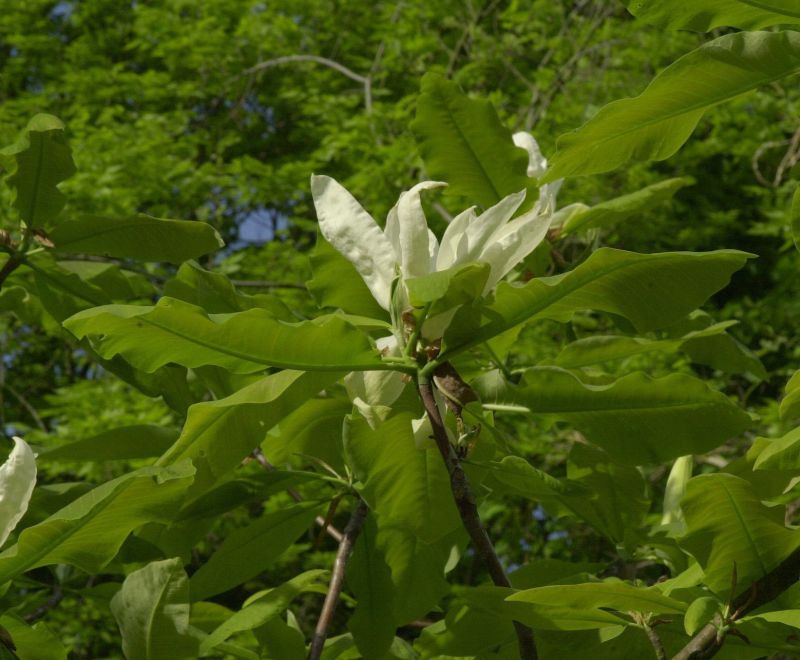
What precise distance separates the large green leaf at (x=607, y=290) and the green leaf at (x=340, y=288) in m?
0.15

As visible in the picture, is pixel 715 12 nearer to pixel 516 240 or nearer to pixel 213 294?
pixel 516 240

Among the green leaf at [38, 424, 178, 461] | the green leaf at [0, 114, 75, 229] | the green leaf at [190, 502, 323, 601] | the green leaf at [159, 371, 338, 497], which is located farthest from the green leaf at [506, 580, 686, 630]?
the green leaf at [0, 114, 75, 229]

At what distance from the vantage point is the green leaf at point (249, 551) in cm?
104

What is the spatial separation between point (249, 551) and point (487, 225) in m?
0.44

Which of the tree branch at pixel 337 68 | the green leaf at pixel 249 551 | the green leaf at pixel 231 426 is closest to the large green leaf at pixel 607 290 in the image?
the green leaf at pixel 231 426

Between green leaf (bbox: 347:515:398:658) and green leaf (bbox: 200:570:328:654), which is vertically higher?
green leaf (bbox: 200:570:328:654)

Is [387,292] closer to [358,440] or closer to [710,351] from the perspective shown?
[358,440]

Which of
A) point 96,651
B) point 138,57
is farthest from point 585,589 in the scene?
point 138,57

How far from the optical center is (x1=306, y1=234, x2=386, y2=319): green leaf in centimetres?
93

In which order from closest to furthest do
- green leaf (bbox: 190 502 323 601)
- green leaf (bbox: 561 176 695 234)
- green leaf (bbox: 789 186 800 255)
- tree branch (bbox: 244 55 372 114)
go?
green leaf (bbox: 789 186 800 255) < green leaf (bbox: 190 502 323 601) < green leaf (bbox: 561 176 695 234) < tree branch (bbox: 244 55 372 114)

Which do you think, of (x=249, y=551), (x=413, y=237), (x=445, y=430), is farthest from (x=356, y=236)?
(x=249, y=551)

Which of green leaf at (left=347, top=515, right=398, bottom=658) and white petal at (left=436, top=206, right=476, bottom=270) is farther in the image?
green leaf at (left=347, top=515, right=398, bottom=658)

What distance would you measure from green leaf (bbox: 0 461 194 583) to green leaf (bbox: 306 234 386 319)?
0.24 metres

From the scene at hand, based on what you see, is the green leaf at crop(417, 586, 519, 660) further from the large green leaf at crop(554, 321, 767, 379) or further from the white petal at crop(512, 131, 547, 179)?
the white petal at crop(512, 131, 547, 179)
